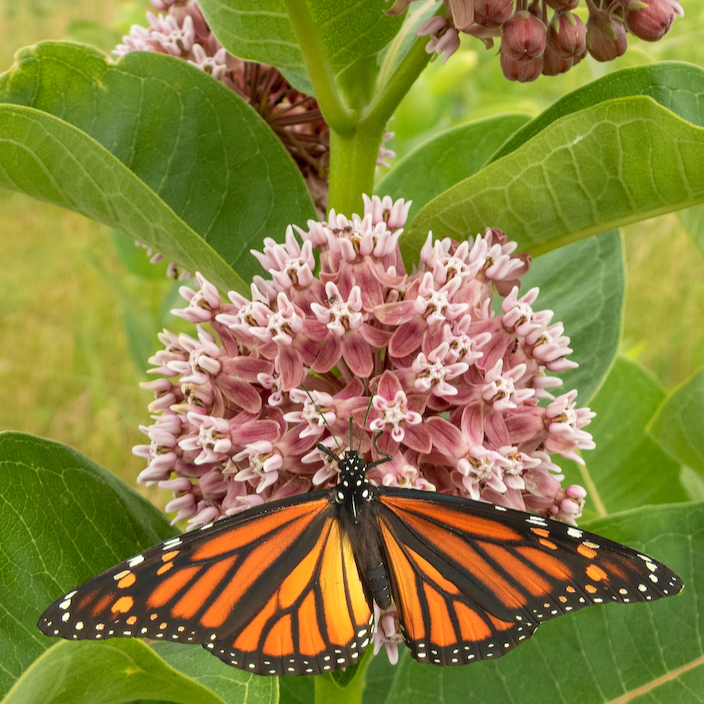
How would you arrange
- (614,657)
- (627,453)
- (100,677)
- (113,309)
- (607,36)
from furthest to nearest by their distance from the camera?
(113,309) < (627,453) < (614,657) < (607,36) < (100,677)

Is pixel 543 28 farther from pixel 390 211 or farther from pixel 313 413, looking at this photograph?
pixel 313 413

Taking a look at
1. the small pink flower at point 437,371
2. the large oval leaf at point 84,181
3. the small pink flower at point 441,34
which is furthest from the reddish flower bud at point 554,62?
the large oval leaf at point 84,181

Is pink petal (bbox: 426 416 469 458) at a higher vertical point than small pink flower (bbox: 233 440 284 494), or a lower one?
higher

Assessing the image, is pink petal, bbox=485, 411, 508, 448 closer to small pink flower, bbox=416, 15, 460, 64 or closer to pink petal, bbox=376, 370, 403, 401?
pink petal, bbox=376, 370, 403, 401

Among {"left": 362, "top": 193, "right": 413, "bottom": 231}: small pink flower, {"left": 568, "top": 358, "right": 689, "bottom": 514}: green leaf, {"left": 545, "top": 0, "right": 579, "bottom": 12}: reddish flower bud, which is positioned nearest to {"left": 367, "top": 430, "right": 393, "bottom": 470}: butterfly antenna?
{"left": 362, "top": 193, "right": 413, "bottom": 231}: small pink flower

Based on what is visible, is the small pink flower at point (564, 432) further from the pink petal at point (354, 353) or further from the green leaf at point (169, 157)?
the green leaf at point (169, 157)

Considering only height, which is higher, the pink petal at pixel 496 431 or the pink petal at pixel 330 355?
the pink petal at pixel 330 355

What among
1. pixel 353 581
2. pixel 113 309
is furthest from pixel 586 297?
pixel 113 309

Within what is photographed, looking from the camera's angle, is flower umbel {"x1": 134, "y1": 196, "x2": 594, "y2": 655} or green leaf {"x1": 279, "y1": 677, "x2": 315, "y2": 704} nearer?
flower umbel {"x1": 134, "y1": 196, "x2": 594, "y2": 655}
